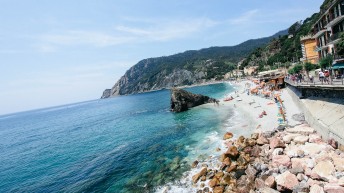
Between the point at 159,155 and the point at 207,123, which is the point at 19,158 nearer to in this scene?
the point at 159,155

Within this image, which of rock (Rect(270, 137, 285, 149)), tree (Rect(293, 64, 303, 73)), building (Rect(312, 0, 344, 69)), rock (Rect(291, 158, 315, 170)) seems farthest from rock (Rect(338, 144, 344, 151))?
tree (Rect(293, 64, 303, 73))

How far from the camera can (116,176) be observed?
79.6 ft

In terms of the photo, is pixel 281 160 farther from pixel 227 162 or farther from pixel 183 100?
pixel 183 100

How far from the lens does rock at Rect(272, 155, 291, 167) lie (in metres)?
17.9

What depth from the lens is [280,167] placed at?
696 inches

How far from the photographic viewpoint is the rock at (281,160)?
1786 centimetres

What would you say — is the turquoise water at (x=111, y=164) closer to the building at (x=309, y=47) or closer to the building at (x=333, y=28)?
the building at (x=333, y=28)

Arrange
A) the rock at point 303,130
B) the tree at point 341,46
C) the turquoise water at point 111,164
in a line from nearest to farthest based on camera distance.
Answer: the rock at point 303,130 → the turquoise water at point 111,164 → the tree at point 341,46

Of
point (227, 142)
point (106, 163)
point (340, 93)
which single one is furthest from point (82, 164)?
point (340, 93)

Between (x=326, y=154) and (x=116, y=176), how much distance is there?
64.0 ft

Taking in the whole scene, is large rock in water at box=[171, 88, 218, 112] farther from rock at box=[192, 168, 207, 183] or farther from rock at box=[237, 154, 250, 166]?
rock at box=[192, 168, 207, 183]

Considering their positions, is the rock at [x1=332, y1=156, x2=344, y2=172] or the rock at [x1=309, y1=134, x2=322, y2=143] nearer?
the rock at [x1=332, y1=156, x2=344, y2=172]

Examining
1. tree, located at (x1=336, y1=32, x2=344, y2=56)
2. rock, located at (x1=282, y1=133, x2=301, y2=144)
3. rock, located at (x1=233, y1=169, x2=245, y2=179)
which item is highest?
tree, located at (x1=336, y1=32, x2=344, y2=56)

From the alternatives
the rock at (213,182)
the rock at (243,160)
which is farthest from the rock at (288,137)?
the rock at (213,182)
